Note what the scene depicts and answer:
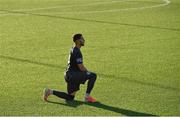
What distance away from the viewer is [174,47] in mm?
16406

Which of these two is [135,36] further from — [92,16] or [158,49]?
[92,16]

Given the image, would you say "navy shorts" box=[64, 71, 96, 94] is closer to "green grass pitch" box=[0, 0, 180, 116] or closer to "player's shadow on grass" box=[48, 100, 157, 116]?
"player's shadow on grass" box=[48, 100, 157, 116]

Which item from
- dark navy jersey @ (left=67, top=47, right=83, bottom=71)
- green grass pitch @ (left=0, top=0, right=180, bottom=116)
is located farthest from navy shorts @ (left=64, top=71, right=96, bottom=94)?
green grass pitch @ (left=0, top=0, right=180, bottom=116)

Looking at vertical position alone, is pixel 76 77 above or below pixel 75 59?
below

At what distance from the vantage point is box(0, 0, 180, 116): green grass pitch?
9984 mm

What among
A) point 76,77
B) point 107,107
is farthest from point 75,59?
point 107,107

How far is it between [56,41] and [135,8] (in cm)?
1115

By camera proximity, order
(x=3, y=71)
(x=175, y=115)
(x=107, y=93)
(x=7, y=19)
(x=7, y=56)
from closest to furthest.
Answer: (x=175, y=115) → (x=107, y=93) → (x=3, y=71) → (x=7, y=56) → (x=7, y=19)

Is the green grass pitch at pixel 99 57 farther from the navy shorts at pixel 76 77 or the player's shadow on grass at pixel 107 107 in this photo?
the navy shorts at pixel 76 77

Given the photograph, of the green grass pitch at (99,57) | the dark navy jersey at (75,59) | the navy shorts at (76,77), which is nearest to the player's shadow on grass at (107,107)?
the green grass pitch at (99,57)

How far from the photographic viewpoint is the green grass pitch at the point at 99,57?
998cm

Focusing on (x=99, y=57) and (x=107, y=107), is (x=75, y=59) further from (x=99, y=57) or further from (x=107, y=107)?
(x=99, y=57)

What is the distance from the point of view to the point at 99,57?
14.8 m

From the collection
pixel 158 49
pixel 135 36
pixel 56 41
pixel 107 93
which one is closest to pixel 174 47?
pixel 158 49
